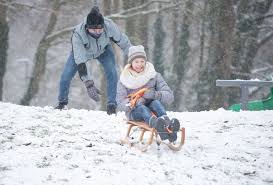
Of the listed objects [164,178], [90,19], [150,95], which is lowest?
[164,178]

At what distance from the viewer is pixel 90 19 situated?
802cm

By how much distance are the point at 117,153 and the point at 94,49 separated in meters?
2.93

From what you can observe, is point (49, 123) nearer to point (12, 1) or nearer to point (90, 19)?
point (90, 19)

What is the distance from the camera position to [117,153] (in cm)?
594

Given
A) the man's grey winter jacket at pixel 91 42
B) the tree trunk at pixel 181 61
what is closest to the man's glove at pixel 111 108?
the man's grey winter jacket at pixel 91 42

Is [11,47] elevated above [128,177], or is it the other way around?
[11,47]

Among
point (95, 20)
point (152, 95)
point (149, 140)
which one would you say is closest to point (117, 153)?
point (149, 140)

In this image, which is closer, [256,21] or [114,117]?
[114,117]

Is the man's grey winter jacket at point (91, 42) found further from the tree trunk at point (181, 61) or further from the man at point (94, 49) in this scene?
the tree trunk at point (181, 61)

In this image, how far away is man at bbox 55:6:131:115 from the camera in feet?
26.4

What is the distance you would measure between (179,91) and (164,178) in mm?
19085

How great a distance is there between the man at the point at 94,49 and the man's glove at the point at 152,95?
4.50 feet

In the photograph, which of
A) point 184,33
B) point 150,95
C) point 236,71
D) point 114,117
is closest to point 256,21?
point 236,71

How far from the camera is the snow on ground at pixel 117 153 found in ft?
16.8
